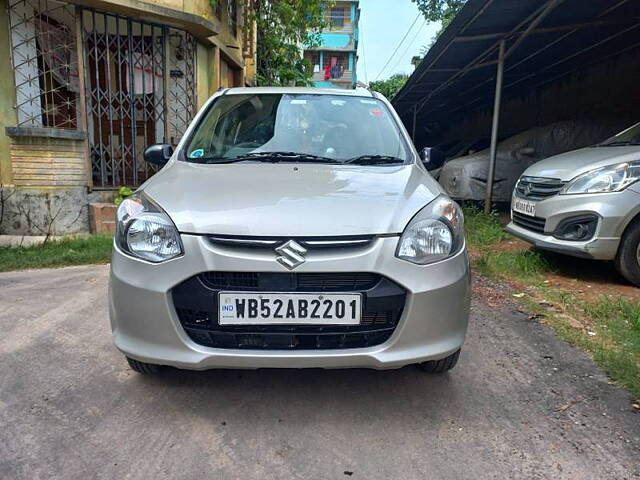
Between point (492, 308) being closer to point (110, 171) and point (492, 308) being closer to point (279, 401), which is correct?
point (279, 401)

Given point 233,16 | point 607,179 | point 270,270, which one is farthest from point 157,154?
point 233,16

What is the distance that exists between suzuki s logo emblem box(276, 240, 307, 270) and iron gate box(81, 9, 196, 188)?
17.6 ft

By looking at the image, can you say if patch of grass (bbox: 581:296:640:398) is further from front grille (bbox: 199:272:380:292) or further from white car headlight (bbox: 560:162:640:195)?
front grille (bbox: 199:272:380:292)

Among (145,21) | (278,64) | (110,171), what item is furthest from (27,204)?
(278,64)

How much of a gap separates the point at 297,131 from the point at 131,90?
4901mm

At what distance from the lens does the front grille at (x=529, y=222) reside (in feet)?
13.7

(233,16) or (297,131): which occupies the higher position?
(233,16)

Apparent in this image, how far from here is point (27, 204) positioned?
607 centimetres

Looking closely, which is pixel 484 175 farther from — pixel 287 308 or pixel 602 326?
pixel 287 308

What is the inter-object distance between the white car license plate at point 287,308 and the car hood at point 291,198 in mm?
240

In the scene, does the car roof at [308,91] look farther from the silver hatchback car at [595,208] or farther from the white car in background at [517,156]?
the white car in background at [517,156]

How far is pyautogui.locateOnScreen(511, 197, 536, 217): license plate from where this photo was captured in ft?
14.1

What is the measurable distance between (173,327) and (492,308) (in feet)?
8.16

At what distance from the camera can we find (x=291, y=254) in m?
1.87
